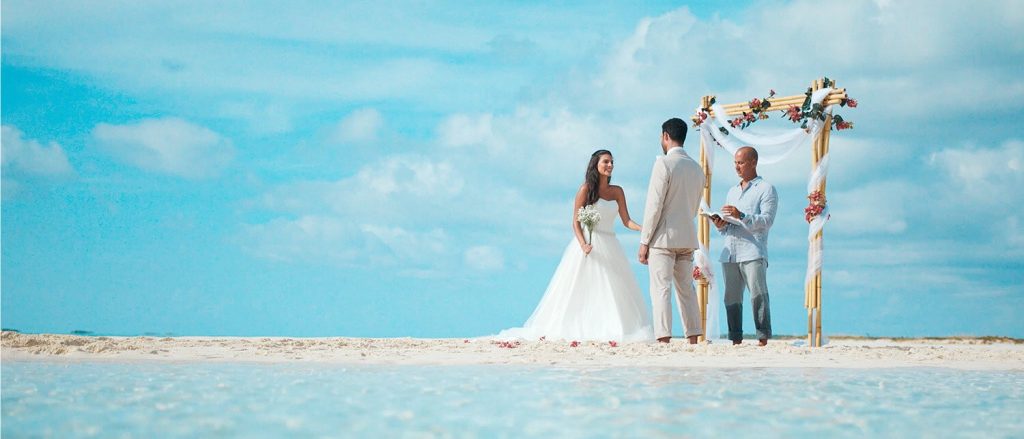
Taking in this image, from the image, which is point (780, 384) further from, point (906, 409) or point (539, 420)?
point (539, 420)

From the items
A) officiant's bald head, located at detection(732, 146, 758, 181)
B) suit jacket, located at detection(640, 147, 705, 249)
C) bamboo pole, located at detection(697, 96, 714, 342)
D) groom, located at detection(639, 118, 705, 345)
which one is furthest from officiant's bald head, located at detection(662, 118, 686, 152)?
bamboo pole, located at detection(697, 96, 714, 342)

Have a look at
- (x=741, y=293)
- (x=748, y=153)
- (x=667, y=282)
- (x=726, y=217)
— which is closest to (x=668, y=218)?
(x=667, y=282)

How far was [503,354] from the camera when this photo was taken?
940 centimetres

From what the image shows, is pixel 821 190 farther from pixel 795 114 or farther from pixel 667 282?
pixel 667 282

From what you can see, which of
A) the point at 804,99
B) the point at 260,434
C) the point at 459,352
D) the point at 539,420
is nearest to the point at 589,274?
the point at 459,352

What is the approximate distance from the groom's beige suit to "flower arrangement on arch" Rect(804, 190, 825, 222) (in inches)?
74.2

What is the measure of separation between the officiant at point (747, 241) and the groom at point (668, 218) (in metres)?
0.72

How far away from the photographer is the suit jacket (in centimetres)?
1010

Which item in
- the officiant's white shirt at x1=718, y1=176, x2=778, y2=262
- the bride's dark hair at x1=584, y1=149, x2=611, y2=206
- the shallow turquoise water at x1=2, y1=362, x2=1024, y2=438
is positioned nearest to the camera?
the shallow turquoise water at x1=2, y1=362, x2=1024, y2=438

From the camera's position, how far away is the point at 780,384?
665 cm

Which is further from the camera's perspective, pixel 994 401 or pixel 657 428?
pixel 994 401

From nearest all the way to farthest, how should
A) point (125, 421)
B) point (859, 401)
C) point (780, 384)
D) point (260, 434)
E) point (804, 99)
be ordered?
point (260, 434) < point (125, 421) < point (859, 401) < point (780, 384) < point (804, 99)

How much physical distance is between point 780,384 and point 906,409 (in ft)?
4.03

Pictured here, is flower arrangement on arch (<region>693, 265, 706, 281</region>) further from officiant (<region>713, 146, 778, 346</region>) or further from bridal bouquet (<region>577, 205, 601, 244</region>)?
bridal bouquet (<region>577, 205, 601, 244</region>)
